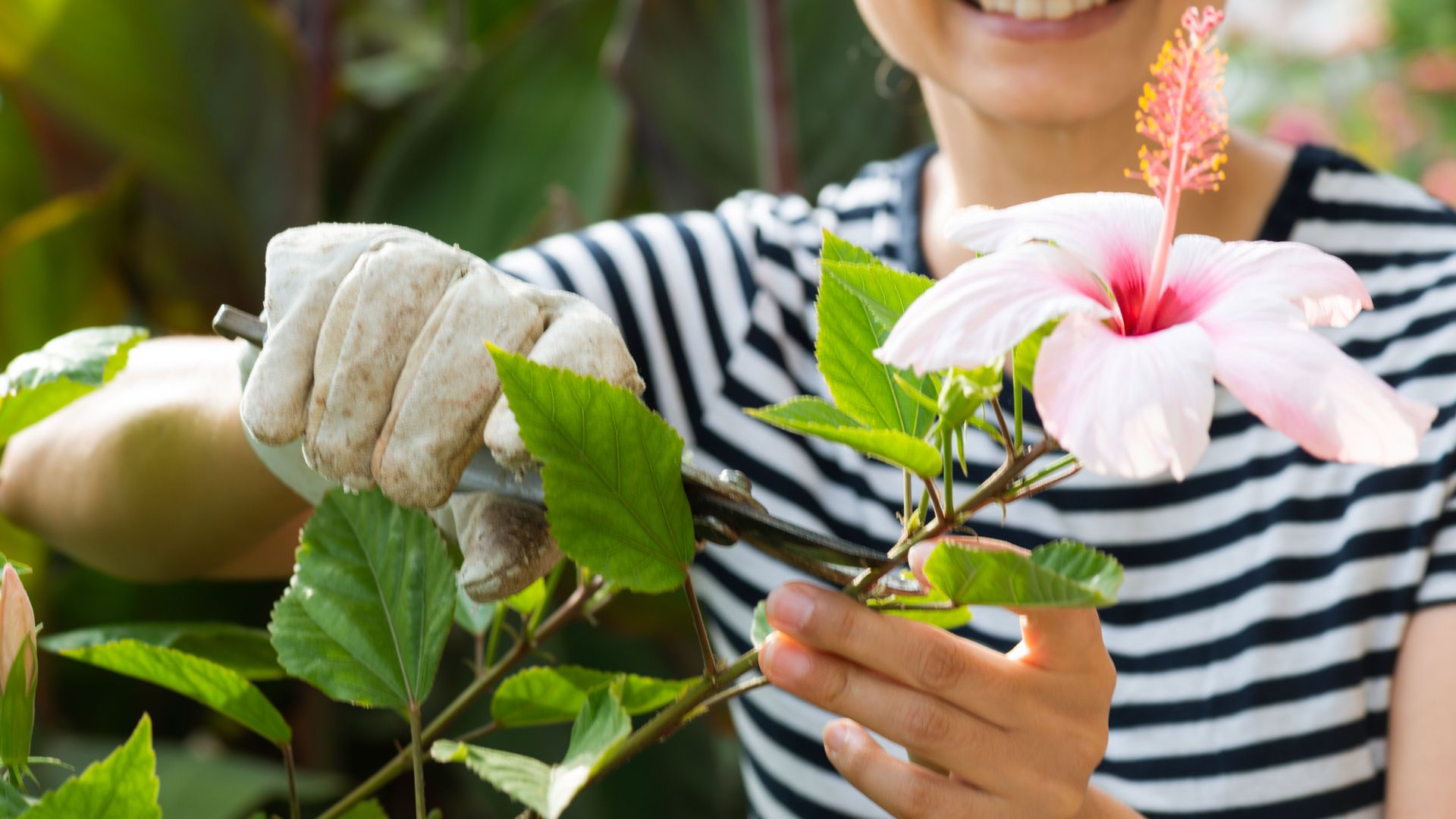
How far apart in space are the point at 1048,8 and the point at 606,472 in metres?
0.37

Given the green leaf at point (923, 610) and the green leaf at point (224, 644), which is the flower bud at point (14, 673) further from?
the green leaf at point (923, 610)

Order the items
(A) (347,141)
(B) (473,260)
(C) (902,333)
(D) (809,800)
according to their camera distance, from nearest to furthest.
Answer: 1. (C) (902,333)
2. (B) (473,260)
3. (D) (809,800)
4. (A) (347,141)

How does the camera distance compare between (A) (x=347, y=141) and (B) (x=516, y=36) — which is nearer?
(B) (x=516, y=36)

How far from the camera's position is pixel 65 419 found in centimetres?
52

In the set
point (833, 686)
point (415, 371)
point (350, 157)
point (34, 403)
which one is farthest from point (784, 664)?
point (350, 157)

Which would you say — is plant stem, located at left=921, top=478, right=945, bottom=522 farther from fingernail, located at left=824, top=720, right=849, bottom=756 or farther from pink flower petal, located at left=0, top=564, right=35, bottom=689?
pink flower petal, located at left=0, top=564, right=35, bottom=689

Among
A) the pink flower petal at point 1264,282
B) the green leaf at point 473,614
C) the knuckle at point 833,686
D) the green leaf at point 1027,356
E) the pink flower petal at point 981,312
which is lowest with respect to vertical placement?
the green leaf at point 473,614

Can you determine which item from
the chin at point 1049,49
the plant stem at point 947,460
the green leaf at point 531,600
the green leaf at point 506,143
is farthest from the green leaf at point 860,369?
the green leaf at point 506,143

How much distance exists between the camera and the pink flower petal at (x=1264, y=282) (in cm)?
25

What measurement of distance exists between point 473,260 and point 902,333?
0.48 feet

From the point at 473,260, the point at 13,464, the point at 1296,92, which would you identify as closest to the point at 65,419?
the point at 13,464

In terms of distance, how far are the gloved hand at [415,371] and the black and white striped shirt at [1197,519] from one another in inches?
13.2

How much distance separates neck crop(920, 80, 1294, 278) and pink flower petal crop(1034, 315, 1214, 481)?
406 millimetres

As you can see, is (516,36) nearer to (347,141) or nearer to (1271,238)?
(347,141)
